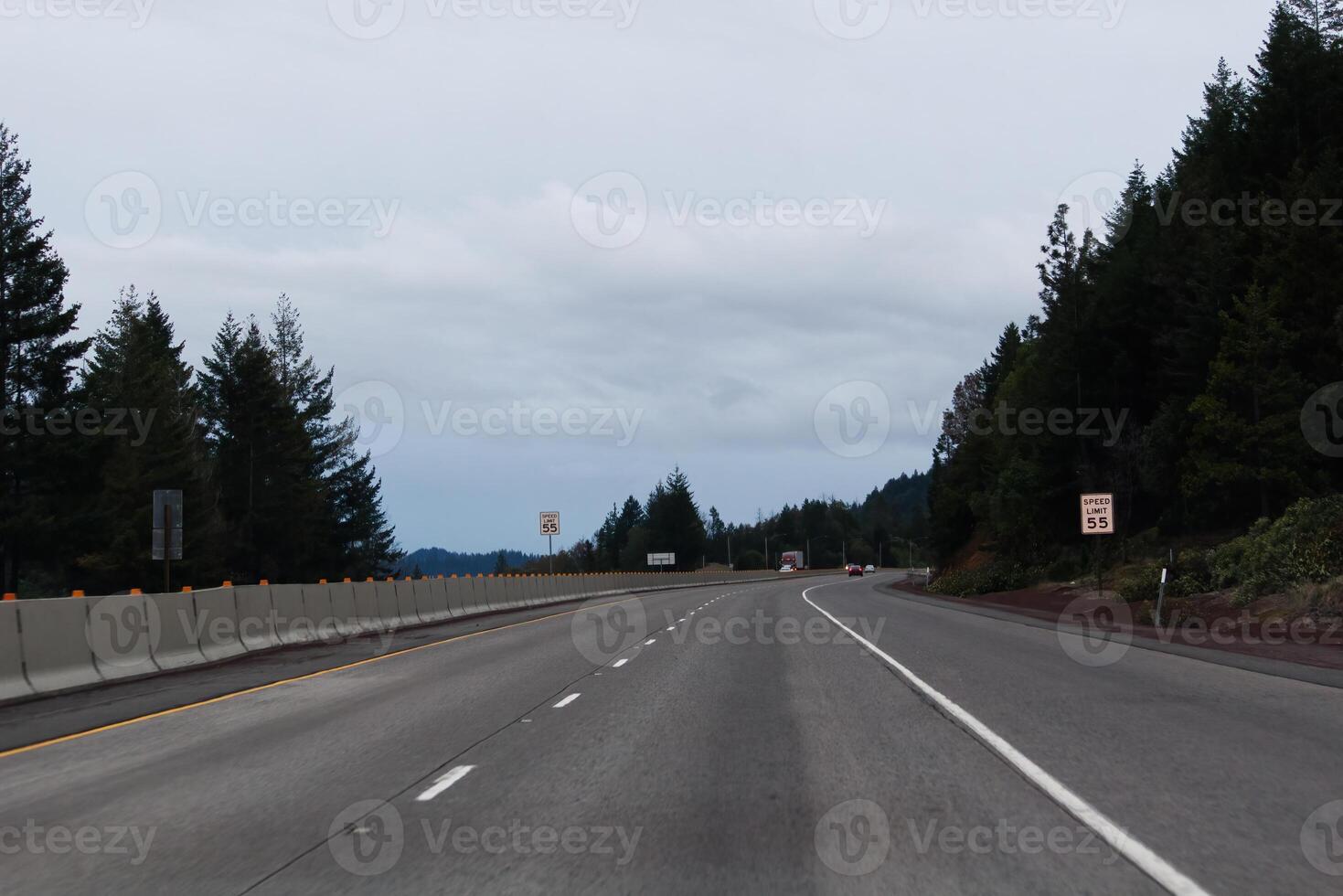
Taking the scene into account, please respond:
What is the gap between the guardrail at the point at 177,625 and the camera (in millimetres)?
15695

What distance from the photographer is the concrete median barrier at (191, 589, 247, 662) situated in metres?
20.7

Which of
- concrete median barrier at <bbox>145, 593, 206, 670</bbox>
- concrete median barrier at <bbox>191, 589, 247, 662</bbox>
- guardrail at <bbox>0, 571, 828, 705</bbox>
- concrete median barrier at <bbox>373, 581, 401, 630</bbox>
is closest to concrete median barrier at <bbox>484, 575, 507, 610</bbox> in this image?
guardrail at <bbox>0, 571, 828, 705</bbox>

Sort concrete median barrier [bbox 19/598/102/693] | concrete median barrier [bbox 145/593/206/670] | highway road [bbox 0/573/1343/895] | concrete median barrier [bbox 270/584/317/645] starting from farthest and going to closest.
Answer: concrete median barrier [bbox 270/584/317/645] → concrete median barrier [bbox 145/593/206/670] → concrete median barrier [bbox 19/598/102/693] → highway road [bbox 0/573/1343/895]

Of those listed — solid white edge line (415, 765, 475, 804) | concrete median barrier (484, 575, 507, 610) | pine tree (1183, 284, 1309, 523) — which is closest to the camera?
solid white edge line (415, 765, 475, 804)

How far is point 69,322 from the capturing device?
53344 millimetres

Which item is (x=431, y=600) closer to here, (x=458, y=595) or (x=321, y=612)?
(x=458, y=595)

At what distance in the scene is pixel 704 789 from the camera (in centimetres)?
843

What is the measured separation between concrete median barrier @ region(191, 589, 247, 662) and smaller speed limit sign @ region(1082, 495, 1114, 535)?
2247 cm

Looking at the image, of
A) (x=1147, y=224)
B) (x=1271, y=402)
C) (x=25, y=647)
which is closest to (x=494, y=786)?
(x=25, y=647)

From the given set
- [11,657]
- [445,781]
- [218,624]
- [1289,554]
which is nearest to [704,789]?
[445,781]

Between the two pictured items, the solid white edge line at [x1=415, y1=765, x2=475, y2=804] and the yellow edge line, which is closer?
the solid white edge line at [x1=415, y1=765, x2=475, y2=804]

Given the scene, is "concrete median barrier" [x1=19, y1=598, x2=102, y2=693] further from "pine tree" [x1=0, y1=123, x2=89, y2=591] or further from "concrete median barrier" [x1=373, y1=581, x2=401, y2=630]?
"pine tree" [x1=0, y1=123, x2=89, y2=591]

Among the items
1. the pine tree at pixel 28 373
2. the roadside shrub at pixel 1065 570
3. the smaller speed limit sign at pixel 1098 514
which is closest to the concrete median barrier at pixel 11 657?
the smaller speed limit sign at pixel 1098 514

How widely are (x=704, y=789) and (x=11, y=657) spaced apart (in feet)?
36.4
